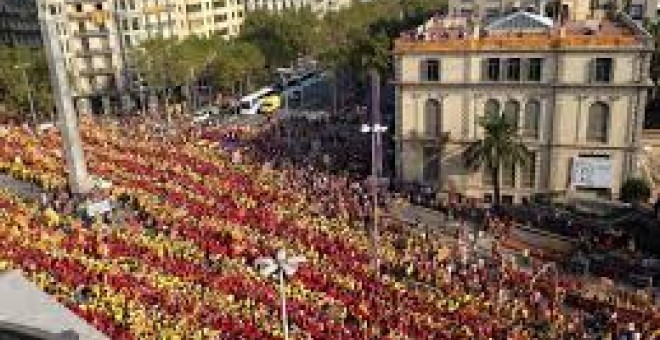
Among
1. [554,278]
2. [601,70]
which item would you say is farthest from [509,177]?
[554,278]

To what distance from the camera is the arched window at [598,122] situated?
46.6 metres

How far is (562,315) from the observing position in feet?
110

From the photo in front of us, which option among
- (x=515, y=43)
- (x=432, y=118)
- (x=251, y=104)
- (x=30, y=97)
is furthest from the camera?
(x=251, y=104)

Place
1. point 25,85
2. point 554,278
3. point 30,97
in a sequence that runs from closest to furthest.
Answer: point 554,278 → point 30,97 → point 25,85

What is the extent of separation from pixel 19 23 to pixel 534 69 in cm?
6644

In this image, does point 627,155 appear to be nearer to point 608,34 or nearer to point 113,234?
point 608,34

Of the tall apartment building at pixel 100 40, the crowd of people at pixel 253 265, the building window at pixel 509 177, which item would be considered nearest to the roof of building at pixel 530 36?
the building window at pixel 509 177

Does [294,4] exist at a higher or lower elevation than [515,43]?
higher

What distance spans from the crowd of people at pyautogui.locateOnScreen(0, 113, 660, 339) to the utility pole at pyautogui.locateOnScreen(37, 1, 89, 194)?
1303 millimetres

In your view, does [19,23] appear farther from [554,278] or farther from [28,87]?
[554,278]

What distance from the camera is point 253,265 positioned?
37719 mm

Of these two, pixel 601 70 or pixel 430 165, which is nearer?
pixel 601 70

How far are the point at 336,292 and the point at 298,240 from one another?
20.4 ft

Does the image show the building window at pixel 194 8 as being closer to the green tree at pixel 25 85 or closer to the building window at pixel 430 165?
the green tree at pixel 25 85
